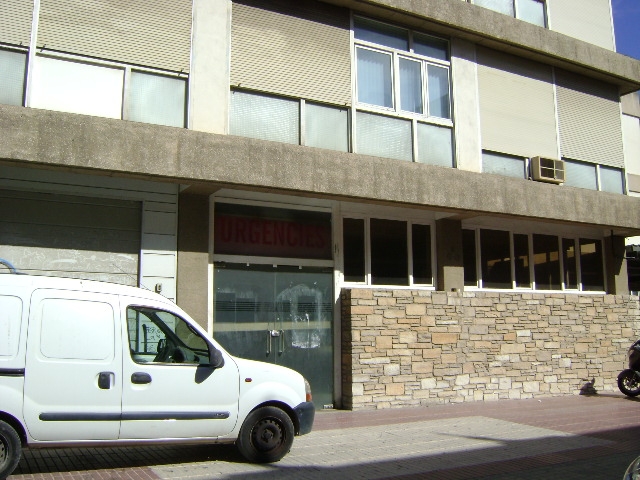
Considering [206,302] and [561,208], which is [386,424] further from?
[561,208]

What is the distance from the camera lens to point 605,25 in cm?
1562

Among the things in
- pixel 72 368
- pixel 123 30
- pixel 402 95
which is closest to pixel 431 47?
pixel 402 95

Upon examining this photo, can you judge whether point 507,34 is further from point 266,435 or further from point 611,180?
point 266,435

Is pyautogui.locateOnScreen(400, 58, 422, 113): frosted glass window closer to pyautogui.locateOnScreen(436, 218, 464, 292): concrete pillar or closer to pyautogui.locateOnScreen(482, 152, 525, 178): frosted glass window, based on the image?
pyautogui.locateOnScreen(482, 152, 525, 178): frosted glass window

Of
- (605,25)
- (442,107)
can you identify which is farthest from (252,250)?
(605,25)

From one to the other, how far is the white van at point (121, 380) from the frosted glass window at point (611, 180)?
10233 mm

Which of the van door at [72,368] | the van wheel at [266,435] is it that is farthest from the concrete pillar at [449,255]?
the van door at [72,368]

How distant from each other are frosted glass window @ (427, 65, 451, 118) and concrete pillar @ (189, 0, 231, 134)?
4.23 meters

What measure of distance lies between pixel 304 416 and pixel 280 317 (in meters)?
3.60

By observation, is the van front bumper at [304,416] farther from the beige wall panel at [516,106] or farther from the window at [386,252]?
the beige wall panel at [516,106]

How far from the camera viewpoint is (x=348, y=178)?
10672 mm

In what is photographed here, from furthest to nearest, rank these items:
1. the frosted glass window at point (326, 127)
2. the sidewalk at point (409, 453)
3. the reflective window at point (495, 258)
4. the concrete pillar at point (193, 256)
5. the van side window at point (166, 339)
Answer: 1. the reflective window at point (495, 258)
2. the frosted glass window at point (326, 127)
3. the concrete pillar at point (193, 256)
4. the van side window at point (166, 339)
5. the sidewalk at point (409, 453)

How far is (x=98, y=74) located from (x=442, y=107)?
6507 millimetres

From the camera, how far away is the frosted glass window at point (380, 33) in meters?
12.0
